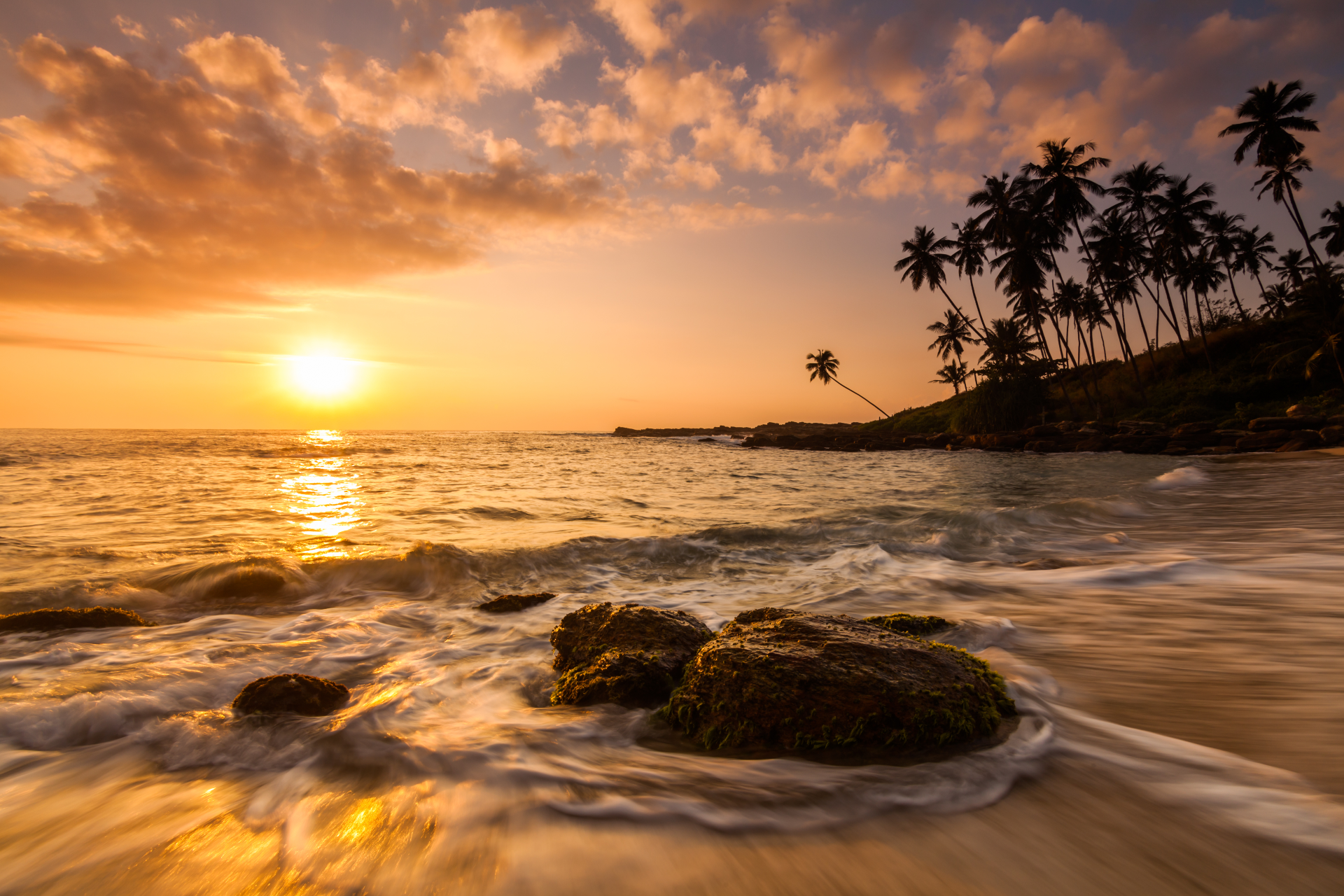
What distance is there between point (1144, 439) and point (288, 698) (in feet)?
112

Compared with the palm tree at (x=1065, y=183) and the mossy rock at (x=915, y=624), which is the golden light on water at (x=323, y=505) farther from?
the palm tree at (x=1065, y=183)

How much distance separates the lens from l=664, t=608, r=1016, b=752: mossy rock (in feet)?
9.00

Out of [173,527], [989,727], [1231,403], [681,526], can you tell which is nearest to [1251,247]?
[1231,403]

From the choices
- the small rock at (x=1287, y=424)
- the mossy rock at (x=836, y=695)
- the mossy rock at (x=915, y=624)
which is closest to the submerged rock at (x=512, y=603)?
the mossy rock at (x=836, y=695)

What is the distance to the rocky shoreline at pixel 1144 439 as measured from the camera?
2275 centimetres

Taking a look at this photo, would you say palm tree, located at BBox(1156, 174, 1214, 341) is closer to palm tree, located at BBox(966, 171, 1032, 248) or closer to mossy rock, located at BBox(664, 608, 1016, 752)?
palm tree, located at BBox(966, 171, 1032, 248)

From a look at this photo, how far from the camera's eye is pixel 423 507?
1264 centimetres

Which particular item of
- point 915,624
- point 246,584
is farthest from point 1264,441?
point 246,584

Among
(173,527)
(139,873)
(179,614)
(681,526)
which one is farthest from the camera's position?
(681,526)

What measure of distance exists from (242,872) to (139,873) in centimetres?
43

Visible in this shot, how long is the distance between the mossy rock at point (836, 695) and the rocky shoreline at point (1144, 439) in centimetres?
2810

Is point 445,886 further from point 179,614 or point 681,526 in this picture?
point 681,526

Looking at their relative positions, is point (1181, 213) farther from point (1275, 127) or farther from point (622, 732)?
point (622, 732)

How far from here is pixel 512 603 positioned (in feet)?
19.6
